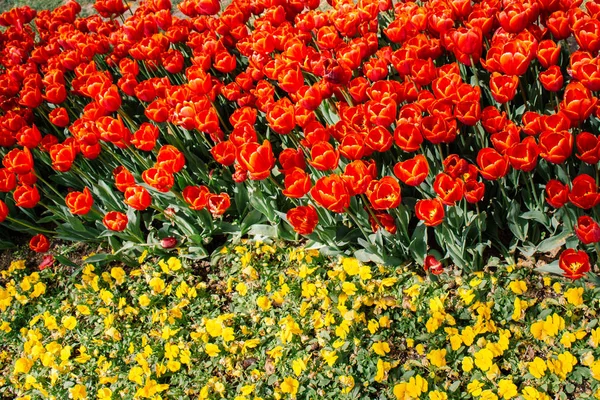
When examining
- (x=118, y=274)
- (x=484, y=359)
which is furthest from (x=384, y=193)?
(x=118, y=274)

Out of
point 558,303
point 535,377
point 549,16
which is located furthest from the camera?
point 549,16

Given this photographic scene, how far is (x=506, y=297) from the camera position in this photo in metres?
2.88

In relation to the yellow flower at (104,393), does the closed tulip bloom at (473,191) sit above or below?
above

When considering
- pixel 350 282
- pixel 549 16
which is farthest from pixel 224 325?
pixel 549 16

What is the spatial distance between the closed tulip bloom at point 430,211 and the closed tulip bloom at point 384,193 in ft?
0.33

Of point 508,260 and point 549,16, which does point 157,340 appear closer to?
point 508,260

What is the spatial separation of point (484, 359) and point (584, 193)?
2.76 ft

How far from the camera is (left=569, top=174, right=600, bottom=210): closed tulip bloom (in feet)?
7.88

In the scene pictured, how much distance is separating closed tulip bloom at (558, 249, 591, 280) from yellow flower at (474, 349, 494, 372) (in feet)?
1.60

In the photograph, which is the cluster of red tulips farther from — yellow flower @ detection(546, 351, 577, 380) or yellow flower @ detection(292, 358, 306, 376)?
yellow flower @ detection(292, 358, 306, 376)

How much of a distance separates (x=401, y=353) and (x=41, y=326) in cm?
224

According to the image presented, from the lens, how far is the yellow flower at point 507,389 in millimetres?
2488

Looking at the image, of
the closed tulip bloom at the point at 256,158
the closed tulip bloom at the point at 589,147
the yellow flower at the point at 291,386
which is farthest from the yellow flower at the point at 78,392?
the closed tulip bloom at the point at 589,147

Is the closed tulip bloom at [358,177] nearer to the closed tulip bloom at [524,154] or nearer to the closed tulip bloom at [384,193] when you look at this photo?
the closed tulip bloom at [384,193]
